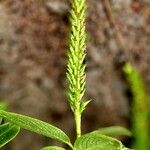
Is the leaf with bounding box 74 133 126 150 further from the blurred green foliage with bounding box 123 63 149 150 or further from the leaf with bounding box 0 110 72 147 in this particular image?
the blurred green foliage with bounding box 123 63 149 150

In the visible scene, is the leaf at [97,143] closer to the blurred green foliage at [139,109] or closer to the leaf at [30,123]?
the leaf at [30,123]

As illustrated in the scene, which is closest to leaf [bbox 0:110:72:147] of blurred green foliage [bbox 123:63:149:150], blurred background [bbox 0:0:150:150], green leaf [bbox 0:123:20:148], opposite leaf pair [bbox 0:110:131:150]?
opposite leaf pair [bbox 0:110:131:150]

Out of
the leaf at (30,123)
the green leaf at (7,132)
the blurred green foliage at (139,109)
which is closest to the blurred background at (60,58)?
the blurred green foliage at (139,109)

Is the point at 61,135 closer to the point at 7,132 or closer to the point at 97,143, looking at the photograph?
the point at 97,143

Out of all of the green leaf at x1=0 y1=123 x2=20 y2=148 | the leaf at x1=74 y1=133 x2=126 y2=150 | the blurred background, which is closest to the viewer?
the leaf at x1=74 y1=133 x2=126 y2=150

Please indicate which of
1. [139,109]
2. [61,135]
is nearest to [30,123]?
[61,135]

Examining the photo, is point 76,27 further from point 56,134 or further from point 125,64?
point 125,64
